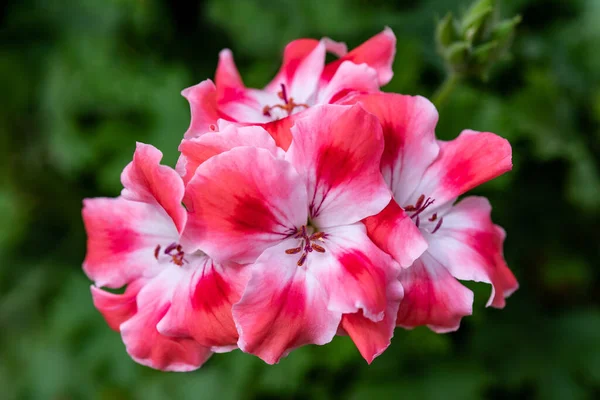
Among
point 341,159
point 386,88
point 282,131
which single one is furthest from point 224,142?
point 386,88

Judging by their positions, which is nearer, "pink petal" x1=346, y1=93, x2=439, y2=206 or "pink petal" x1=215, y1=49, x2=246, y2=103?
"pink petal" x1=346, y1=93, x2=439, y2=206

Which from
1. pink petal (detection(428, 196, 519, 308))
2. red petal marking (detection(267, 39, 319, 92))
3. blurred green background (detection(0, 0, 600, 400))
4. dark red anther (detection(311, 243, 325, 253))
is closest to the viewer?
dark red anther (detection(311, 243, 325, 253))

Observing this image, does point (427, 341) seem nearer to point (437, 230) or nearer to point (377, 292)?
point (437, 230)

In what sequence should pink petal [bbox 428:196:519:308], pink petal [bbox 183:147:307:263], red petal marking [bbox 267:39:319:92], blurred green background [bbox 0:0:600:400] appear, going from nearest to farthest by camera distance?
1. pink petal [bbox 183:147:307:263]
2. pink petal [bbox 428:196:519:308]
3. red petal marking [bbox 267:39:319:92]
4. blurred green background [bbox 0:0:600:400]

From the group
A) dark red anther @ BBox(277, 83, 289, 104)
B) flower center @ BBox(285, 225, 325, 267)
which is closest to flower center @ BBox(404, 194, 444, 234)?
flower center @ BBox(285, 225, 325, 267)

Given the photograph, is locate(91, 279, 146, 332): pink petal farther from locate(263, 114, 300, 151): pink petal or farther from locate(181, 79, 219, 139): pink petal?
locate(263, 114, 300, 151): pink petal

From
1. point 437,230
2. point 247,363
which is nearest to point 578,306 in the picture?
point 247,363

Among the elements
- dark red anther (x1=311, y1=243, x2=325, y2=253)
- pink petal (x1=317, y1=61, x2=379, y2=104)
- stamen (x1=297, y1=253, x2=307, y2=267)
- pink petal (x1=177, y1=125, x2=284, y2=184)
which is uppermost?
pink petal (x1=177, y1=125, x2=284, y2=184)
